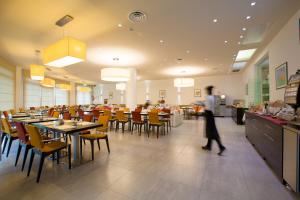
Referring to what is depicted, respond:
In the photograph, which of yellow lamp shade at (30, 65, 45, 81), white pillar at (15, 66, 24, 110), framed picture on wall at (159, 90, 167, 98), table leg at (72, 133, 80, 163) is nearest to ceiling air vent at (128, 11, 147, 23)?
table leg at (72, 133, 80, 163)

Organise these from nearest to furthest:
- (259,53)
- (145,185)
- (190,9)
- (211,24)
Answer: (145,185)
(190,9)
(211,24)
(259,53)

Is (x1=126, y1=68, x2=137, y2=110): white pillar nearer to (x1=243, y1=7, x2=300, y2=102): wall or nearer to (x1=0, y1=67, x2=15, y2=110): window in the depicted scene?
(x1=0, y1=67, x2=15, y2=110): window

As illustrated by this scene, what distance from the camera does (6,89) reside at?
8297 millimetres

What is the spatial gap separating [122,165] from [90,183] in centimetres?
80

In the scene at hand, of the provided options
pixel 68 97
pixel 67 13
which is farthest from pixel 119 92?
pixel 67 13

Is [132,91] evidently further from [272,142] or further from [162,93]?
Answer: [272,142]

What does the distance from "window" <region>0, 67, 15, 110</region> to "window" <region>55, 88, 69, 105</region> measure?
4.83 metres

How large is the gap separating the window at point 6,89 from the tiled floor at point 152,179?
631cm

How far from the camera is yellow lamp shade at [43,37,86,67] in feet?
10.9

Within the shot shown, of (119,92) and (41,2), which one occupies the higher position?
(41,2)

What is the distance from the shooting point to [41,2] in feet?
10.1

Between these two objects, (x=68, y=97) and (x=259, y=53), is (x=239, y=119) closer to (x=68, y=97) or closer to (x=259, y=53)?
(x=259, y=53)

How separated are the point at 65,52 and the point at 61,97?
42.4 ft

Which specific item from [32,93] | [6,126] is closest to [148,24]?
[6,126]
